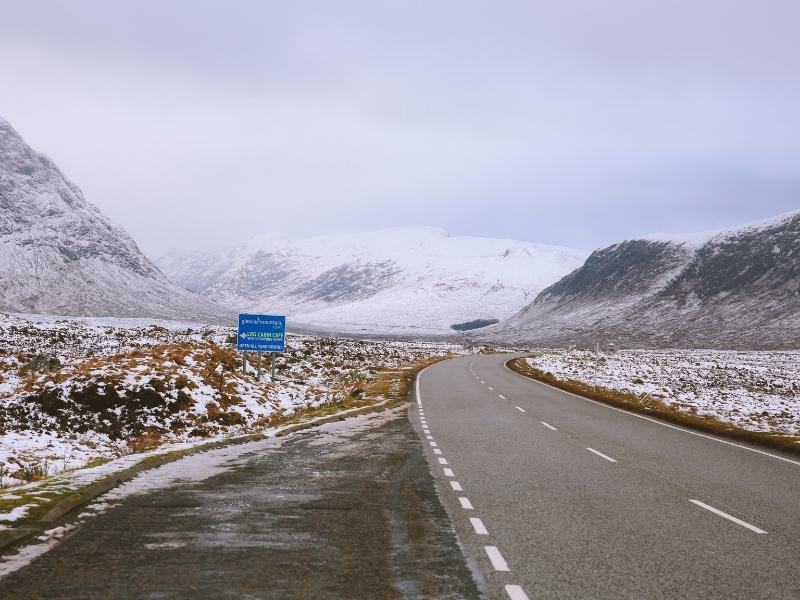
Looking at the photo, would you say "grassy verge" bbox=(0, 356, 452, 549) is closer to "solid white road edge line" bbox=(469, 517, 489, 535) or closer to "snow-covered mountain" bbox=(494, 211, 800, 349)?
"solid white road edge line" bbox=(469, 517, 489, 535)

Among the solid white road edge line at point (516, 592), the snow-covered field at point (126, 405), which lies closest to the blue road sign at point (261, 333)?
the snow-covered field at point (126, 405)

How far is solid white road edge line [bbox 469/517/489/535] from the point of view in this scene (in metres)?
8.01

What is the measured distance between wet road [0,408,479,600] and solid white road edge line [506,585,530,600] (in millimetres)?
296

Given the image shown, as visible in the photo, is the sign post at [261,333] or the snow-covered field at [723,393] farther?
the sign post at [261,333]

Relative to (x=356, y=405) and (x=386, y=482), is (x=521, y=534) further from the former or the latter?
(x=356, y=405)

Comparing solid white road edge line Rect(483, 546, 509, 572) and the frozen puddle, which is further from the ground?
solid white road edge line Rect(483, 546, 509, 572)

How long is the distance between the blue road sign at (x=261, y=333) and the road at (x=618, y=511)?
36.5 feet

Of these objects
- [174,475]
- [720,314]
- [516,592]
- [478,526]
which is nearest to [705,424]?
[478,526]

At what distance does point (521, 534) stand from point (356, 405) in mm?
17412

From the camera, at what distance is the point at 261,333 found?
28.8 metres

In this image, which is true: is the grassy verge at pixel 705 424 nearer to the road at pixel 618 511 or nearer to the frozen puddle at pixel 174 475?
the road at pixel 618 511

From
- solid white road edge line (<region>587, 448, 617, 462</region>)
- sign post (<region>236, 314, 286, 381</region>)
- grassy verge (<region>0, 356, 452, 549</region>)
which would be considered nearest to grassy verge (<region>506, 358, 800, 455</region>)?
solid white road edge line (<region>587, 448, 617, 462</region>)

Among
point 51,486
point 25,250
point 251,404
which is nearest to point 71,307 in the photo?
point 25,250

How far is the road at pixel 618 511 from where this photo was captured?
6.39m
